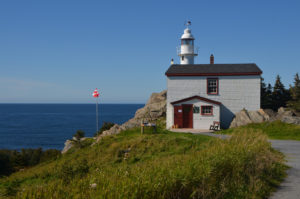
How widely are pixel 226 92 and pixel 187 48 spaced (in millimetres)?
12781

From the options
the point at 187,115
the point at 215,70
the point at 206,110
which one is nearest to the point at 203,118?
the point at 206,110

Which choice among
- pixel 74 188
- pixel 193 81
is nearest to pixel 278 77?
pixel 193 81

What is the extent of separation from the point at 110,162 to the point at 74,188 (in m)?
8.30

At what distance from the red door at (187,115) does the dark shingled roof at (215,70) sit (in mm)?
3466

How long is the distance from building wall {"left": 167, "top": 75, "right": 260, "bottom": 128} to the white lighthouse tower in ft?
36.1

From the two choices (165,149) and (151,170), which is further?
(165,149)

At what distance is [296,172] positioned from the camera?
10039 millimetres

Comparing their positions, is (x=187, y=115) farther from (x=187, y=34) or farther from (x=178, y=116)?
(x=187, y=34)

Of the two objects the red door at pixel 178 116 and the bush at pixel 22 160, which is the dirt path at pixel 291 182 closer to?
the red door at pixel 178 116

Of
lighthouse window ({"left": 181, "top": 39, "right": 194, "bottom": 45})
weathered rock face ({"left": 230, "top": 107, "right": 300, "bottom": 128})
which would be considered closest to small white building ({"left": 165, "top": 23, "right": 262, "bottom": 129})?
weathered rock face ({"left": 230, "top": 107, "right": 300, "bottom": 128})

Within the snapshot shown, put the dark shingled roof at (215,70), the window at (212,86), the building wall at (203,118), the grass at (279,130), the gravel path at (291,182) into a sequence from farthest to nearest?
the window at (212,86)
the dark shingled roof at (215,70)
the building wall at (203,118)
the grass at (279,130)
the gravel path at (291,182)

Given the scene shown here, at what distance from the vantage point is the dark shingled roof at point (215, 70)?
26.8 m

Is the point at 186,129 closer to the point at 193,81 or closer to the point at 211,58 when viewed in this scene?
the point at 193,81

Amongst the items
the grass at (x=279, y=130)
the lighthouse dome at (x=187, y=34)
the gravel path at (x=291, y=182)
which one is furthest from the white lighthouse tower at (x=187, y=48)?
the gravel path at (x=291, y=182)
